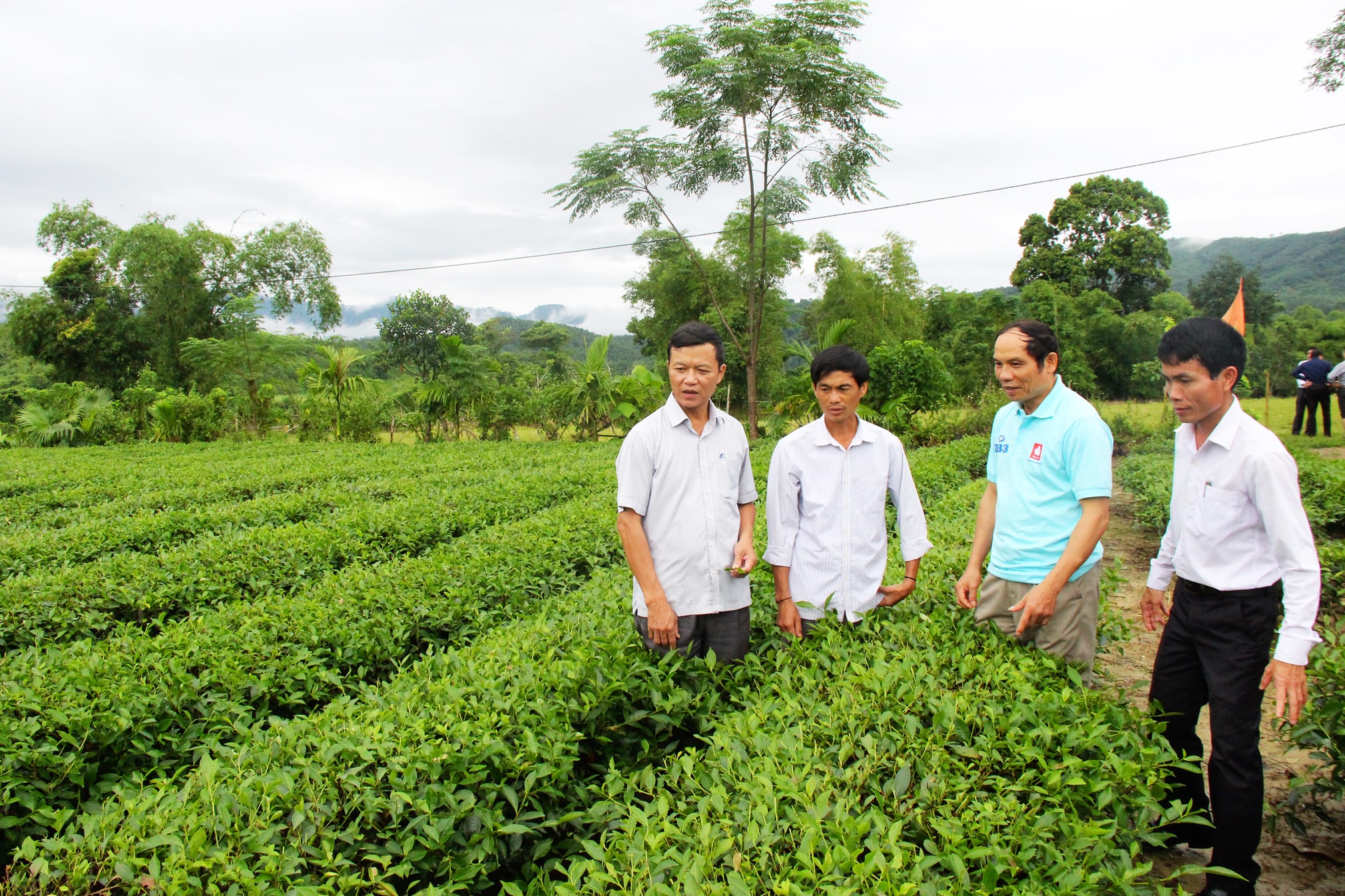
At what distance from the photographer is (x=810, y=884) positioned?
62.2 inches

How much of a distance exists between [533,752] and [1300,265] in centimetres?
8470

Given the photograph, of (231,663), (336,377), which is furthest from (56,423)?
(231,663)

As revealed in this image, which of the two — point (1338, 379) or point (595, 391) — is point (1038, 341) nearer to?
point (1338, 379)

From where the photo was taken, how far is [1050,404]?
2578 millimetres

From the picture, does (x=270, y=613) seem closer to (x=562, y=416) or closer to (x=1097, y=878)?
(x=1097, y=878)

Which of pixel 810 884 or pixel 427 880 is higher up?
pixel 810 884

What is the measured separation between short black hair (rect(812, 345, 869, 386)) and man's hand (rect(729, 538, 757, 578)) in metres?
0.65

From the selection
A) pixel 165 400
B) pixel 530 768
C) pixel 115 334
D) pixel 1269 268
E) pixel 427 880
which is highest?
pixel 1269 268

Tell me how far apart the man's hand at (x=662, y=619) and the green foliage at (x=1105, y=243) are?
37.0 metres

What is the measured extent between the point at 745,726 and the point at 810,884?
645 millimetres

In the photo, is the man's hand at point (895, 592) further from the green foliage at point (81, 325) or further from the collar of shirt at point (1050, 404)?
the green foliage at point (81, 325)

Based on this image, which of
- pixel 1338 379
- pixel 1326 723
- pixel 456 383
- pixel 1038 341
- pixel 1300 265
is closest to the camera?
pixel 1326 723

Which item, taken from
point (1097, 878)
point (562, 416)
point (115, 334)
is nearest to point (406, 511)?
point (1097, 878)

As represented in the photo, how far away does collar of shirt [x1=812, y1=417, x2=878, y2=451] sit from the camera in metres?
2.80
